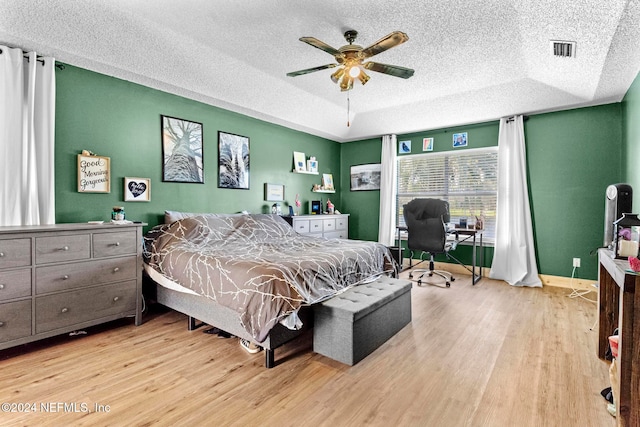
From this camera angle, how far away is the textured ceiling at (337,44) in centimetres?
228

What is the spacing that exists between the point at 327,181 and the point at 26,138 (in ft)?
14.1

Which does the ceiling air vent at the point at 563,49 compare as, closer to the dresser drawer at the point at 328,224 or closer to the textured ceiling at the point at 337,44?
the textured ceiling at the point at 337,44

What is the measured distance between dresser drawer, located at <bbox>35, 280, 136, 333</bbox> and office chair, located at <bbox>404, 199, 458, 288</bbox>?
3.37 m

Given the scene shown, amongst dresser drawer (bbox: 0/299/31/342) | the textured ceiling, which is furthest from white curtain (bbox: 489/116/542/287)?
dresser drawer (bbox: 0/299/31/342)

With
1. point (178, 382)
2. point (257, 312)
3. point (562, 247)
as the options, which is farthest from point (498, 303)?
point (178, 382)

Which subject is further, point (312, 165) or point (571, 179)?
point (312, 165)

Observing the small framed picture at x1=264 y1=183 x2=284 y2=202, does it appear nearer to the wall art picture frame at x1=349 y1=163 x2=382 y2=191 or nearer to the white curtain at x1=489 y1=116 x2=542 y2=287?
the wall art picture frame at x1=349 y1=163 x2=382 y2=191

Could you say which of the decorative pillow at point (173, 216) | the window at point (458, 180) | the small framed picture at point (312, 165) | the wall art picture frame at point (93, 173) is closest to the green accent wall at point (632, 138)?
the window at point (458, 180)

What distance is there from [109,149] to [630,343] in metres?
4.13

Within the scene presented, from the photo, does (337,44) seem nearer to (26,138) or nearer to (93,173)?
(93,173)

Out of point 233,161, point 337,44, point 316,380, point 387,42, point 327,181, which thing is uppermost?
point 337,44

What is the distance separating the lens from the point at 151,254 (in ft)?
9.85

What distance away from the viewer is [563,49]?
2.61m

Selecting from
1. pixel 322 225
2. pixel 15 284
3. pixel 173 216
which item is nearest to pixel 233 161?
pixel 173 216
